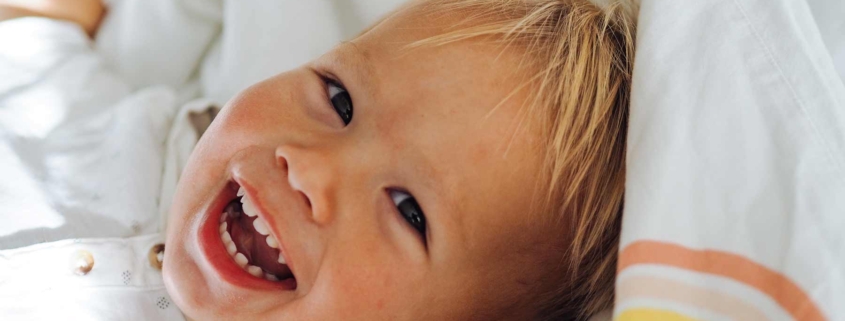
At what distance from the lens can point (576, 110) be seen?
31.0 inches

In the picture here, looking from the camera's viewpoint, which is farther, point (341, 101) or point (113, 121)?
point (113, 121)

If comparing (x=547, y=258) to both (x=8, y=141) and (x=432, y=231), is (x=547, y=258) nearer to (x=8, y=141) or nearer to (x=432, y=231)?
(x=432, y=231)

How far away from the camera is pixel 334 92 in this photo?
0.85 metres

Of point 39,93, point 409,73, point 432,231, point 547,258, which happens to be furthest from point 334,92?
point 39,93

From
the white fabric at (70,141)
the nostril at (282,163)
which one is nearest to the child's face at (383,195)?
the nostril at (282,163)

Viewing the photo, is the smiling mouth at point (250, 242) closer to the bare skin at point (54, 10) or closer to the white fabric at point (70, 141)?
the white fabric at point (70, 141)

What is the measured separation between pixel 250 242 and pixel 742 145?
0.58m

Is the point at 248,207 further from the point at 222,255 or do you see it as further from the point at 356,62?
the point at 356,62

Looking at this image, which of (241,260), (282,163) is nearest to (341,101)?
(282,163)

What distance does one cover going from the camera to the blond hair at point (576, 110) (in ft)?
2.51

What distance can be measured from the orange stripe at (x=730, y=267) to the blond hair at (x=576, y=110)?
177mm

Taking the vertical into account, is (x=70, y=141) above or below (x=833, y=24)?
below

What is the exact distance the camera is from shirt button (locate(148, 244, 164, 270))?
36.8 inches

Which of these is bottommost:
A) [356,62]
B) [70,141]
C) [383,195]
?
[70,141]
